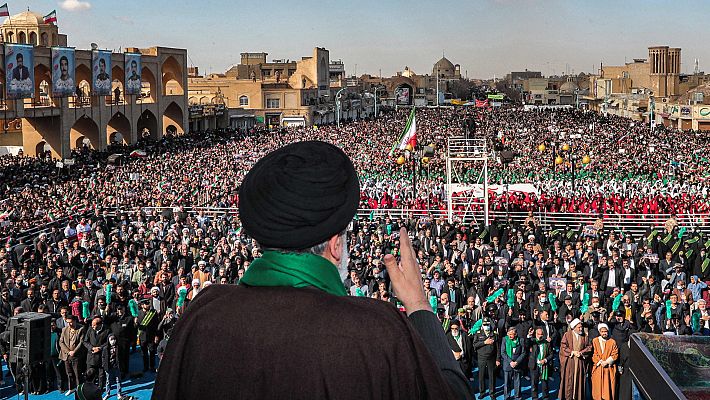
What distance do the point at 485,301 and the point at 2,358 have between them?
6367 millimetres

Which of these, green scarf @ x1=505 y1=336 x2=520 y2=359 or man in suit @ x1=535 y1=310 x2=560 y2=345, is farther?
man in suit @ x1=535 y1=310 x2=560 y2=345

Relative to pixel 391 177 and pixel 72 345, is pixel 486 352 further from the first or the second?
pixel 391 177

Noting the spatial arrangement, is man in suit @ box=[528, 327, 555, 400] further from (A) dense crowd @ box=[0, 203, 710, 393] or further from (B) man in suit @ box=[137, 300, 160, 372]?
(B) man in suit @ box=[137, 300, 160, 372]

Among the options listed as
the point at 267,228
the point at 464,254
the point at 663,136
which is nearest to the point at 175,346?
the point at 267,228

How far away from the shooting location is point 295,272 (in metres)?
1.57

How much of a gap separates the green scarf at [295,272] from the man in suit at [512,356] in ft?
27.8

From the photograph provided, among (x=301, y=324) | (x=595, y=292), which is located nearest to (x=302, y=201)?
(x=301, y=324)

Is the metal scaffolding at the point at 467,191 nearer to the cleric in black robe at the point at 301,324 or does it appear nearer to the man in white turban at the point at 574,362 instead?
the man in white turban at the point at 574,362

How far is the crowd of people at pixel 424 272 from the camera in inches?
394

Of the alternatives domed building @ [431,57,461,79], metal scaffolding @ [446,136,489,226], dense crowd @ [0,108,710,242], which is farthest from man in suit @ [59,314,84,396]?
domed building @ [431,57,461,79]

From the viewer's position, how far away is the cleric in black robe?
1.48m

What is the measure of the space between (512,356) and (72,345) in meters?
5.21

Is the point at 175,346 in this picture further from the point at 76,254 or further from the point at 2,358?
the point at 76,254

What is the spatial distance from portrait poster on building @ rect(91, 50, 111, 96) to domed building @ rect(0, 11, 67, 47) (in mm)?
16284
